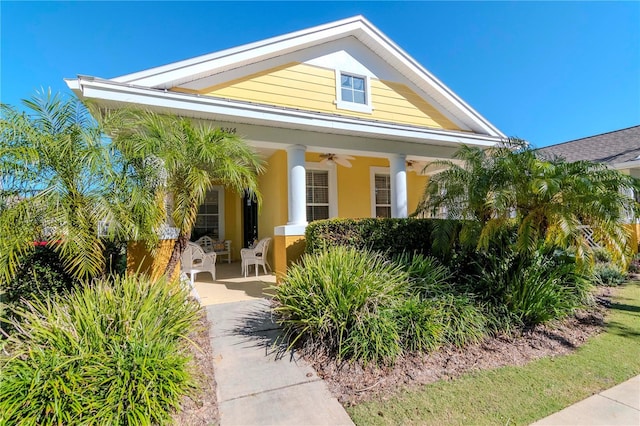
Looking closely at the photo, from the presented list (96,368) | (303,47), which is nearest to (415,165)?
(303,47)

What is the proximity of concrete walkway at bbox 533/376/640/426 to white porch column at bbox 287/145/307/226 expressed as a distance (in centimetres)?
550

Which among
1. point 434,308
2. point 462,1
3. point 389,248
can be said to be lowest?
point 434,308

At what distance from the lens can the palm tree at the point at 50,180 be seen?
12.0 ft

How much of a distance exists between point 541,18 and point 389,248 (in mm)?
8326

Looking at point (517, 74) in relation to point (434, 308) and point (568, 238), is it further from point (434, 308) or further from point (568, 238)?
point (434, 308)

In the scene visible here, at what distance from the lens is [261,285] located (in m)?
7.90

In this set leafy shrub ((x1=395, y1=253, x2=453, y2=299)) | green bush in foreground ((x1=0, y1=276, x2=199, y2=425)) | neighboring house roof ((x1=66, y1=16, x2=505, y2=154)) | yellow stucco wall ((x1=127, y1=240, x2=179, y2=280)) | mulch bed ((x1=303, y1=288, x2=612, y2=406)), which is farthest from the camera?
neighboring house roof ((x1=66, y1=16, x2=505, y2=154))

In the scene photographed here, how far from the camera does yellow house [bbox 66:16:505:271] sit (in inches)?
265

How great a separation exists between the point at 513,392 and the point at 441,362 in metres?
0.83

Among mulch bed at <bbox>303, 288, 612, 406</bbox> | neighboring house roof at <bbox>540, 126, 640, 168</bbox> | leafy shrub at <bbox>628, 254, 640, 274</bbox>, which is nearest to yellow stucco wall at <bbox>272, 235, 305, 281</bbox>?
mulch bed at <bbox>303, 288, 612, 406</bbox>

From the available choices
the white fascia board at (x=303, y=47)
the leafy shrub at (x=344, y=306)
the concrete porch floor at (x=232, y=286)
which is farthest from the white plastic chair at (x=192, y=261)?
the white fascia board at (x=303, y=47)

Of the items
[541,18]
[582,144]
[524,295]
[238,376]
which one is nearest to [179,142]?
[238,376]

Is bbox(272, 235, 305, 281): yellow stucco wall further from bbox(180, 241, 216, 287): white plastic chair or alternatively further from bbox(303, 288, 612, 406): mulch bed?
bbox(303, 288, 612, 406): mulch bed

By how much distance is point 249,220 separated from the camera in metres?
11.8
